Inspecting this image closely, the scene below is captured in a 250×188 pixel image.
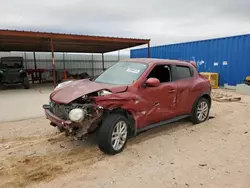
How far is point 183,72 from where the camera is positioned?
534cm

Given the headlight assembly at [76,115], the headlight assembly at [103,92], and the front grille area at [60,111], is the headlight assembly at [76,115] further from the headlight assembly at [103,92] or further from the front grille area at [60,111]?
the headlight assembly at [103,92]

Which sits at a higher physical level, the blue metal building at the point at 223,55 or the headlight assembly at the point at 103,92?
the blue metal building at the point at 223,55

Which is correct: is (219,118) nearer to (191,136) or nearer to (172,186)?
(191,136)

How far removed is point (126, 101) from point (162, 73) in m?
1.34

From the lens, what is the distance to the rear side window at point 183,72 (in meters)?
5.19

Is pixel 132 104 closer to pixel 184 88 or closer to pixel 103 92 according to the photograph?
pixel 103 92

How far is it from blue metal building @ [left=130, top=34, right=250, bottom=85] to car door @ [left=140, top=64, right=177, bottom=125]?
26.5 feet

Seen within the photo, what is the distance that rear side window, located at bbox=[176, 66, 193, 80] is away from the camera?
5191mm

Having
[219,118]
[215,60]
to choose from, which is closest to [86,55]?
[215,60]

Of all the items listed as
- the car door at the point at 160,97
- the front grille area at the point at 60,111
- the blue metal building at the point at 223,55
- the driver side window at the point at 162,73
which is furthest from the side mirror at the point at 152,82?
the blue metal building at the point at 223,55

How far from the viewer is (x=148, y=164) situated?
348cm

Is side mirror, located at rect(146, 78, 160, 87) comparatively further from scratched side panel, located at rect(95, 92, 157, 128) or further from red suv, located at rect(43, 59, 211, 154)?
scratched side panel, located at rect(95, 92, 157, 128)

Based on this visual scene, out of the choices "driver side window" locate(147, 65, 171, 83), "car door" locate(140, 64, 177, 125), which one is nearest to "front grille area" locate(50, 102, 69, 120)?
"car door" locate(140, 64, 177, 125)

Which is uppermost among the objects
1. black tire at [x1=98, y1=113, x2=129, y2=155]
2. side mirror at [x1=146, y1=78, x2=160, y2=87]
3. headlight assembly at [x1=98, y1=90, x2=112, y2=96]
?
side mirror at [x1=146, y1=78, x2=160, y2=87]
